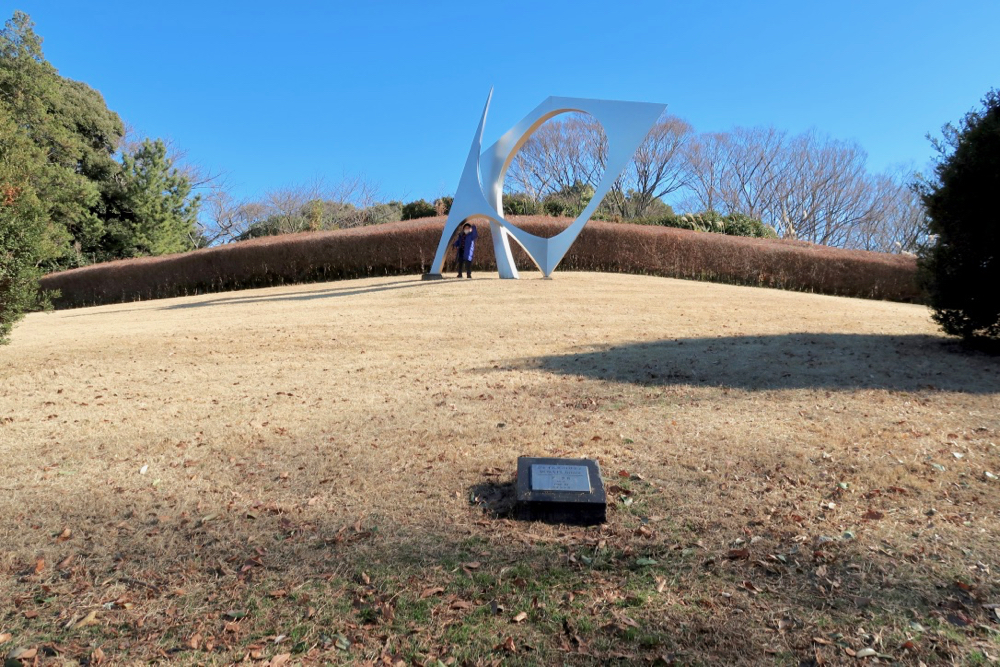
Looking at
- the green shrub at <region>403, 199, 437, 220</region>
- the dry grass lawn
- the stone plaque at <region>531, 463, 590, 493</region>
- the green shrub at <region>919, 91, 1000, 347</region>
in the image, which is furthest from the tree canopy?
the green shrub at <region>919, 91, 1000, 347</region>

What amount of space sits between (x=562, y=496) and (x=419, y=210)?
87.7ft

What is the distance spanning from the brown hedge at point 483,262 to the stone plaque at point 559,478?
15.5m

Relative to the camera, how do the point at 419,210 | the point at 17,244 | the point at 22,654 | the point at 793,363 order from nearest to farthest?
the point at 22,654, the point at 793,363, the point at 17,244, the point at 419,210

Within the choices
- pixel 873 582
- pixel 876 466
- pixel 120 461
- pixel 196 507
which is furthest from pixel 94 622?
pixel 876 466

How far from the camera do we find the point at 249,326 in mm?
9773

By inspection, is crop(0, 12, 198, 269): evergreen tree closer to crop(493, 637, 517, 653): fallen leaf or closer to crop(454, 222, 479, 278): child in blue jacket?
crop(454, 222, 479, 278): child in blue jacket

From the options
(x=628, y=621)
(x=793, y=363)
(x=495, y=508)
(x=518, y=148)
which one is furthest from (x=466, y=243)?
(x=628, y=621)

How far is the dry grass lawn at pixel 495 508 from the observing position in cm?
262

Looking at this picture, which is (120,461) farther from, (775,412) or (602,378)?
(775,412)

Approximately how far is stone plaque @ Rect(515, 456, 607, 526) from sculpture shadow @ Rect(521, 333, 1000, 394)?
2625 mm

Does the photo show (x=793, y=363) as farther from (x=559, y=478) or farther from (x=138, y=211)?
(x=138, y=211)

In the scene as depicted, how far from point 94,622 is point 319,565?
37.0 inches

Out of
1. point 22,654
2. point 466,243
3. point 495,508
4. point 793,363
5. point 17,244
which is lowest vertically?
point 22,654

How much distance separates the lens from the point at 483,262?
19.3 metres
